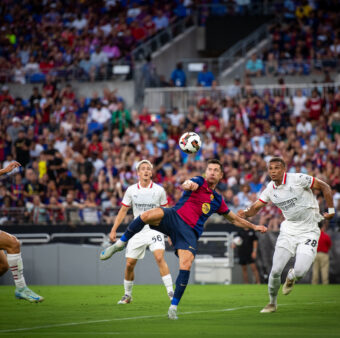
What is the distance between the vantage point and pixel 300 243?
1277 cm

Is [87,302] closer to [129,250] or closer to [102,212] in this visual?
[129,250]

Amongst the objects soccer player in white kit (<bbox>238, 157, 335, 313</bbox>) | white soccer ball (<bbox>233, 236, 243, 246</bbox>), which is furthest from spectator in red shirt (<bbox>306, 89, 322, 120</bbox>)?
soccer player in white kit (<bbox>238, 157, 335, 313</bbox>)

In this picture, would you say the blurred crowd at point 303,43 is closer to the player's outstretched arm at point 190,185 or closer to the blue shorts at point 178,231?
the blue shorts at point 178,231

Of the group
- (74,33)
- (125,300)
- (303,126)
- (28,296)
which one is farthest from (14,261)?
(74,33)

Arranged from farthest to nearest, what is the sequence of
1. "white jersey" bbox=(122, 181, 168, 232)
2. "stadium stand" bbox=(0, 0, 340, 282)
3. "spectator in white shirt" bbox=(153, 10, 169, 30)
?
"spectator in white shirt" bbox=(153, 10, 169, 30)
"stadium stand" bbox=(0, 0, 340, 282)
"white jersey" bbox=(122, 181, 168, 232)

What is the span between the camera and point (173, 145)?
27250mm

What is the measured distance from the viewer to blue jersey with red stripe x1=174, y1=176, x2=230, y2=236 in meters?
11.5

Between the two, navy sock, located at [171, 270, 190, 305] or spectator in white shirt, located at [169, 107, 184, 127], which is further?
spectator in white shirt, located at [169, 107, 184, 127]

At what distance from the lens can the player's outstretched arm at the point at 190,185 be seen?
11.0m

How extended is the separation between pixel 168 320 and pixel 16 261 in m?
3.10

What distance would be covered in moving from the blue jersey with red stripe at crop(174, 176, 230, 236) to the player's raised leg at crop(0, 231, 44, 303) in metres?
2.87

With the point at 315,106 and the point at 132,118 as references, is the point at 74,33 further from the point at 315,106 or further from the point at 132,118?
the point at 315,106

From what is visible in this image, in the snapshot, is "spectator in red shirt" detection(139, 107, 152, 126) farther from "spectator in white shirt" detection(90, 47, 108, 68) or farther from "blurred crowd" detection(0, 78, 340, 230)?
"spectator in white shirt" detection(90, 47, 108, 68)

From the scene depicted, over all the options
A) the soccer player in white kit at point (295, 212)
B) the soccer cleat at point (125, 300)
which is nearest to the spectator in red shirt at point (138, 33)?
the soccer cleat at point (125, 300)
